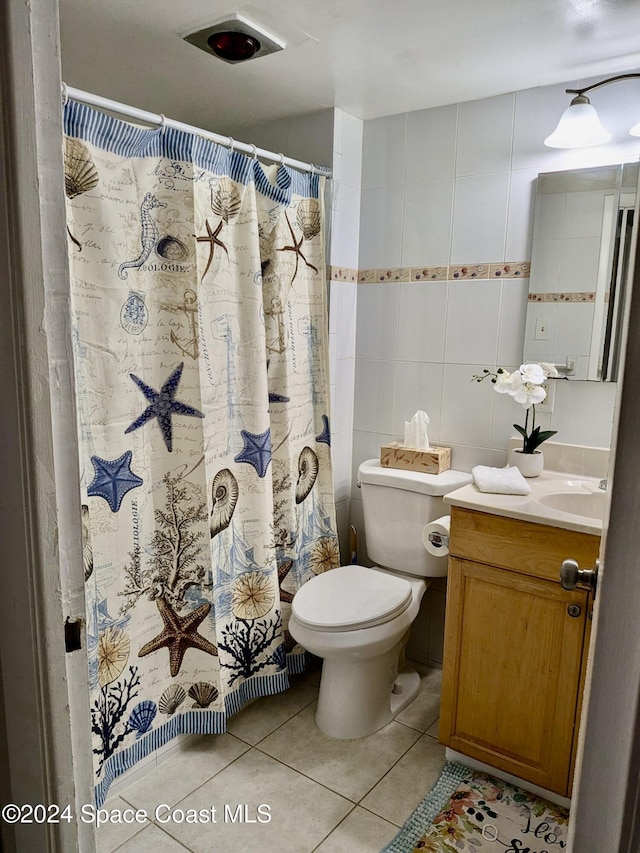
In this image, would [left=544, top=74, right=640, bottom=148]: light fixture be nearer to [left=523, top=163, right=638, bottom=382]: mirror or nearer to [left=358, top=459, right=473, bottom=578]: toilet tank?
[left=523, top=163, right=638, bottom=382]: mirror

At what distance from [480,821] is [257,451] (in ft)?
4.17

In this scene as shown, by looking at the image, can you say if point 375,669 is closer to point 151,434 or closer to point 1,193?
point 151,434

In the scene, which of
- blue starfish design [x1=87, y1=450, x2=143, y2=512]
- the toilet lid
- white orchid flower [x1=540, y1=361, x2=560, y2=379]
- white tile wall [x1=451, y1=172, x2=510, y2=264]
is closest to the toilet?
the toilet lid

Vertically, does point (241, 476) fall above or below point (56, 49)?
below

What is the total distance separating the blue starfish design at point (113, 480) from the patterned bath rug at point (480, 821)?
1.19 m

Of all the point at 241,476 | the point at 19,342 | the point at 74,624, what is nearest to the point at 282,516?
the point at 241,476

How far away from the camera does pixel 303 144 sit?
233 cm

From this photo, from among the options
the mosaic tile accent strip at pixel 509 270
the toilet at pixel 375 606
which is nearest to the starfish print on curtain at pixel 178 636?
the toilet at pixel 375 606

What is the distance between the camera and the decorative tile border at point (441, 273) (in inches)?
84.0

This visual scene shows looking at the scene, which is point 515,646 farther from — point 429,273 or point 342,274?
point 342,274

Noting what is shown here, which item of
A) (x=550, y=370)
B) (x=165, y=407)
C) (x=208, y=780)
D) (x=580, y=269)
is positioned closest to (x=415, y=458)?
(x=550, y=370)

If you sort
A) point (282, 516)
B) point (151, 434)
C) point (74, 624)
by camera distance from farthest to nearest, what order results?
point (282, 516) < point (151, 434) < point (74, 624)

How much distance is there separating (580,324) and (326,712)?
157cm

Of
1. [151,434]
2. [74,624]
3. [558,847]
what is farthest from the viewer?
[151,434]
